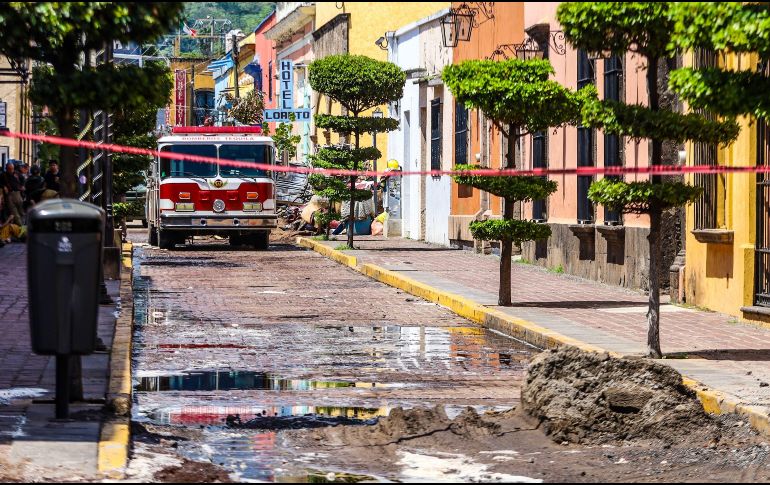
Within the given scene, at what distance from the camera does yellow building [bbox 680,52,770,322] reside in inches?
643

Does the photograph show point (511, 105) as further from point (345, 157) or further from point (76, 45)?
point (345, 157)

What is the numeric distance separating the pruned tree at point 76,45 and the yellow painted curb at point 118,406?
146 centimetres

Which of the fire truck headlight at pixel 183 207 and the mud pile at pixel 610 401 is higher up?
the fire truck headlight at pixel 183 207

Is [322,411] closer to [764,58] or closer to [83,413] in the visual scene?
[83,413]

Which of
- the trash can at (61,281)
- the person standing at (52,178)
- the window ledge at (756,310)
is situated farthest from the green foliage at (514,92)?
the person standing at (52,178)

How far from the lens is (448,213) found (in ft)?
115

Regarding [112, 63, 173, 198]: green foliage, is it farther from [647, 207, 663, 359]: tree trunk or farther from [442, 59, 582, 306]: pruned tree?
[647, 207, 663, 359]: tree trunk

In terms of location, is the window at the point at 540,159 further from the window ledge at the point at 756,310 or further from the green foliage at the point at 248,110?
the green foliage at the point at 248,110

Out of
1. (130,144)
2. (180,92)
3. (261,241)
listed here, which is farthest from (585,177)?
(180,92)

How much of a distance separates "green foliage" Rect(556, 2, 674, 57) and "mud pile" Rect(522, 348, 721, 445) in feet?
11.4

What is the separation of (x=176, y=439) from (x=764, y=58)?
15.2ft

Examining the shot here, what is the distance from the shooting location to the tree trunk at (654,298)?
13.0 meters

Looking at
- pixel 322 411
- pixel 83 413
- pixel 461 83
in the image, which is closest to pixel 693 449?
pixel 322 411

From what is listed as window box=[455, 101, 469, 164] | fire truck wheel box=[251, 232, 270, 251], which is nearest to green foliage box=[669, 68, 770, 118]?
window box=[455, 101, 469, 164]
